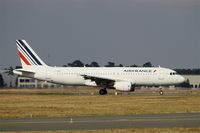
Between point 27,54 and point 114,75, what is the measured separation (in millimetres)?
12534

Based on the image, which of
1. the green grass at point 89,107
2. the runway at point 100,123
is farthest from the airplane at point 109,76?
the runway at point 100,123

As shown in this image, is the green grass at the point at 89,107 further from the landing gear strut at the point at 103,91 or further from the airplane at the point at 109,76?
the airplane at the point at 109,76

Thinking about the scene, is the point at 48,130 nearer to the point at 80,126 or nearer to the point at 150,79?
the point at 80,126

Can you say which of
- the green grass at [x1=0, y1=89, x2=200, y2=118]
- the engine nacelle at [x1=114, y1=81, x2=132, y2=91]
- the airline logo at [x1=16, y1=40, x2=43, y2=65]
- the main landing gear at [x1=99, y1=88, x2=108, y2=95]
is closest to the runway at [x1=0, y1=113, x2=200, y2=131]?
the green grass at [x1=0, y1=89, x2=200, y2=118]

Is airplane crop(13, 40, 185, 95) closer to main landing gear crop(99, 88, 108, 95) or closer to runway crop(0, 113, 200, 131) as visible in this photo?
main landing gear crop(99, 88, 108, 95)

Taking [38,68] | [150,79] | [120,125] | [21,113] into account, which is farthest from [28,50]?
[120,125]

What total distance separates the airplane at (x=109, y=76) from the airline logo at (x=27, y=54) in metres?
1.27

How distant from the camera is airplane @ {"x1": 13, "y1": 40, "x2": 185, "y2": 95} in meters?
69.6

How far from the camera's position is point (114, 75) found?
70438 mm

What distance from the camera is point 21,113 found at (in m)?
33.8

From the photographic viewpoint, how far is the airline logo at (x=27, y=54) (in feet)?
242

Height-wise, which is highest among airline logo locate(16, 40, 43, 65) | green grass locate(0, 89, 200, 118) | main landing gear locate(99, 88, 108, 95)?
airline logo locate(16, 40, 43, 65)

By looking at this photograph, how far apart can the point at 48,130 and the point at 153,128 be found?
438 cm

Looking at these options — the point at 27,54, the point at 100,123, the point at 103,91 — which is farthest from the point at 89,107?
the point at 27,54
